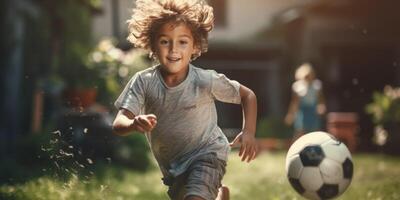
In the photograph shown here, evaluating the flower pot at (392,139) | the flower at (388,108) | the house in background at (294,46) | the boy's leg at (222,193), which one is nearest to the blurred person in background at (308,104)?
the flower at (388,108)

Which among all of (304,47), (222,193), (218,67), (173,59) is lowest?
(218,67)

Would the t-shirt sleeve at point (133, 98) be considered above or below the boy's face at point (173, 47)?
below

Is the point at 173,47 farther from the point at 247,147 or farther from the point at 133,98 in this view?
the point at 247,147

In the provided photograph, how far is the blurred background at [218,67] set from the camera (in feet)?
35.1

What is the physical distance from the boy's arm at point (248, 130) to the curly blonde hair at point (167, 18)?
458 mm

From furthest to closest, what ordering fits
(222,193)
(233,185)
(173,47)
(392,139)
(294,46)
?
(294,46)
(392,139)
(233,185)
(222,193)
(173,47)

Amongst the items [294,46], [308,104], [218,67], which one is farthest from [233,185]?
[218,67]

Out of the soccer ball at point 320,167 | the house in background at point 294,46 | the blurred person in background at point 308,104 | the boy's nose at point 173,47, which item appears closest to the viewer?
the boy's nose at point 173,47

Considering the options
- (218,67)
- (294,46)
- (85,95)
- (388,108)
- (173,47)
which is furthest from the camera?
(218,67)

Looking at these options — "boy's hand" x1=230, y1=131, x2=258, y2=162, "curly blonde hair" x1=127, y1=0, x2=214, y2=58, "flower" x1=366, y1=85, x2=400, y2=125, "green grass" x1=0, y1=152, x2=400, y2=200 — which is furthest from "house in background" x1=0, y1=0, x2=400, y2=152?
"boy's hand" x1=230, y1=131, x2=258, y2=162

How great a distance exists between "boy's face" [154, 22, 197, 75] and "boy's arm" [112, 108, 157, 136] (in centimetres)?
42

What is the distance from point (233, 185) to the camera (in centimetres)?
802

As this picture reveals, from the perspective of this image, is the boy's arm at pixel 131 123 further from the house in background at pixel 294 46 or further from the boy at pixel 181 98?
the house in background at pixel 294 46

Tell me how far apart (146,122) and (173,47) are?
0.89 meters
